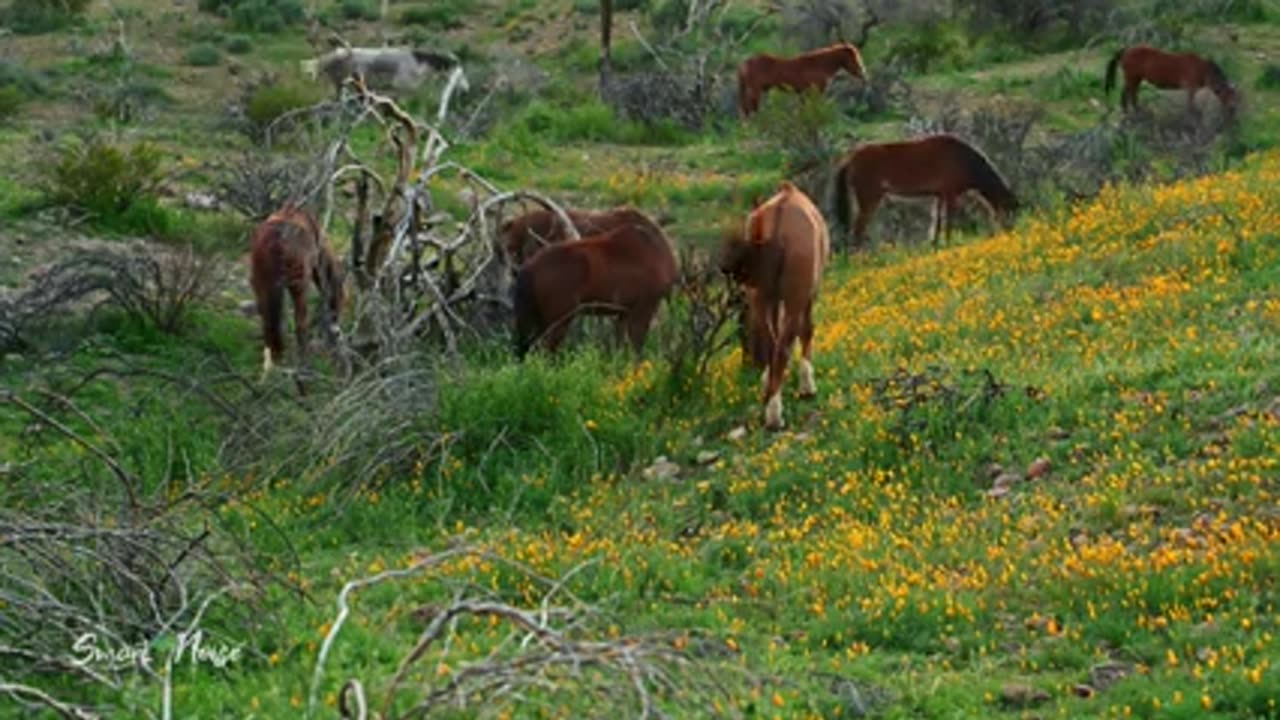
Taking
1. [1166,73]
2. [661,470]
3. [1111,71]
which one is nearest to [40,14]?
[1111,71]

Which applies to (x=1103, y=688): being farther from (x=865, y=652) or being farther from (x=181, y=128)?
(x=181, y=128)

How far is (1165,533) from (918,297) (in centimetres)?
657

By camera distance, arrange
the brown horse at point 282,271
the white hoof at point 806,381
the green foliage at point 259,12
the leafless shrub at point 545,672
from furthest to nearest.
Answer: the green foliage at point 259,12
the brown horse at point 282,271
the white hoof at point 806,381
the leafless shrub at point 545,672

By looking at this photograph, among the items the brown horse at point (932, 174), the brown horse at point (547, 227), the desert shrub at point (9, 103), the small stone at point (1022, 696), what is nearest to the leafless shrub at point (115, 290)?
the brown horse at point (547, 227)

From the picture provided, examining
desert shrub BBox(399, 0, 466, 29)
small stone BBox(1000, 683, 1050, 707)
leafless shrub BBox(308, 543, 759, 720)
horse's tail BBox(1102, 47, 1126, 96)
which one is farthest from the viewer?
desert shrub BBox(399, 0, 466, 29)

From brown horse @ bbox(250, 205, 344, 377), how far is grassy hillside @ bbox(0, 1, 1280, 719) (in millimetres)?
465

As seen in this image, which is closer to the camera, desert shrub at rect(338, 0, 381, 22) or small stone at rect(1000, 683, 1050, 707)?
small stone at rect(1000, 683, 1050, 707)

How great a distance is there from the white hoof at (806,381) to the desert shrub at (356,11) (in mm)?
30520

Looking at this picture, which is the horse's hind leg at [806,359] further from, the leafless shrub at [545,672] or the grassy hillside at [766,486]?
the leafless shrub at [545,672]

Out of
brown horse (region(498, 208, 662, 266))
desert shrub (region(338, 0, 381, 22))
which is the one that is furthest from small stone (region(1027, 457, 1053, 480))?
desert shrub (region(338, 0, 381, 22))

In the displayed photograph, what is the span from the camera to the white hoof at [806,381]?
12.0 meters

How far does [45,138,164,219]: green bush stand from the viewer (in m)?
17.9

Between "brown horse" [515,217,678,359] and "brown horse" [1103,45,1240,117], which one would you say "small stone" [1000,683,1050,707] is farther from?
"brown horse" [1103,45,1240,117]

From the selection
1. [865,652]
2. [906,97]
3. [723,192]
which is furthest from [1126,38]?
[865,652]
